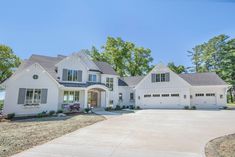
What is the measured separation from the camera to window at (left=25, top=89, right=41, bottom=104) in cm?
1578

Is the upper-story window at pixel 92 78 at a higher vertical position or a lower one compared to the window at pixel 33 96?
higher

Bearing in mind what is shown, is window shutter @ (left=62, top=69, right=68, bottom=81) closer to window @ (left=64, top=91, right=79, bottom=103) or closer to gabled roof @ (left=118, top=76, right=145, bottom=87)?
window @ (left=64, top=91, right=79, bottom=103)

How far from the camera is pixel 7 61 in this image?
87.0ft

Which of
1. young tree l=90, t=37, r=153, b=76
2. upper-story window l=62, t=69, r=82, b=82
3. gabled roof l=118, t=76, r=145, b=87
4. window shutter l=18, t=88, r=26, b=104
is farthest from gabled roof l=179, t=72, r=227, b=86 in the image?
window shutter l=18, t=88, r=26, b=104

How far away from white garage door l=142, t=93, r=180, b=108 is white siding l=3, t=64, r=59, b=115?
44.0 feet

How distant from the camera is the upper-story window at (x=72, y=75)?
19.2 m

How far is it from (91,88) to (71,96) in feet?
8.07

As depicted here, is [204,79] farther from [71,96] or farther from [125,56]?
[71,96]

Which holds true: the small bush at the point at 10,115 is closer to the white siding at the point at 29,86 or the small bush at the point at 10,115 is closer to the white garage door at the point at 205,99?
the white siding at the point at 29,86

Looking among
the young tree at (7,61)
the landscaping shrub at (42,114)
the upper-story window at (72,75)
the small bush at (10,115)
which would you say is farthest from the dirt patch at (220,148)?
the young tree at (7,61)

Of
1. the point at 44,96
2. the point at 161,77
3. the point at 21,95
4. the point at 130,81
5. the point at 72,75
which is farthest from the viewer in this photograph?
the point at 130,81

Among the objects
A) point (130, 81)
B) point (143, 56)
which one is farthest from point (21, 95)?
point (143, 56)

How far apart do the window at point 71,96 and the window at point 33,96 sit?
3.21m

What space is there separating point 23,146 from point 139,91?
20902 mm
